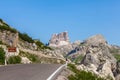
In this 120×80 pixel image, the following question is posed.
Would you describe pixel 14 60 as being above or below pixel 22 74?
above

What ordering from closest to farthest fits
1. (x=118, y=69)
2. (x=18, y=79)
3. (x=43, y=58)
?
(x=18, y=79) → (x=43, y=58) → (x=118, y=69)

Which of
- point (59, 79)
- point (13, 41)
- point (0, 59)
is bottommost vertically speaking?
point (59, 79)

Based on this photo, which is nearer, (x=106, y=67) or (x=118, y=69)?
(x=106, y=67)

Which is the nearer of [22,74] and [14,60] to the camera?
[22,74]

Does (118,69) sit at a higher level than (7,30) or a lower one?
lower

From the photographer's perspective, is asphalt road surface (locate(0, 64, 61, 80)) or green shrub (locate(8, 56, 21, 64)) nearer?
asphalt road surface (locate(0, 64, 61, 80))

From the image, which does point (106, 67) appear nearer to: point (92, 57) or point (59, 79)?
point (92, 57)

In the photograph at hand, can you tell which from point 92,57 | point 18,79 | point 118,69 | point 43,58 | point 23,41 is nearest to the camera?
point 18,79

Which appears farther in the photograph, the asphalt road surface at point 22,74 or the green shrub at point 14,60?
the green shrub at point 14,60

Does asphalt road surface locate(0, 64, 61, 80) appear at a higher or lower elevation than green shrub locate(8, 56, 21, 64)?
lower

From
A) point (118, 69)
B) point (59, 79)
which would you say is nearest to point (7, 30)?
point (118, 69)

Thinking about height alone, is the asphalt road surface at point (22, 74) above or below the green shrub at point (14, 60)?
below

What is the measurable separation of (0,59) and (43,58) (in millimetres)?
29848

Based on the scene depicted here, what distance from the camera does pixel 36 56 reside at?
234 ft
